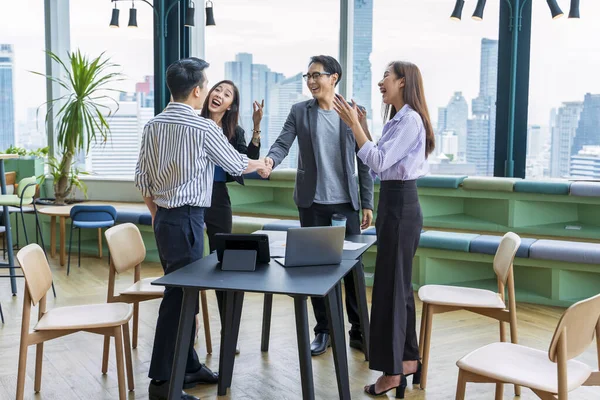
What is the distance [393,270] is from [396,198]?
1.09 ft

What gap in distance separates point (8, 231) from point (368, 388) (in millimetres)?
3123

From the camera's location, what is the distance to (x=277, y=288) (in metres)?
2.55

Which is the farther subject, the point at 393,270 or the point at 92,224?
the point at 92,224

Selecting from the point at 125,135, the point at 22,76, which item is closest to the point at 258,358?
the point at 125,135

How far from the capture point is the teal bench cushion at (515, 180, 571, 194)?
539 centimetres

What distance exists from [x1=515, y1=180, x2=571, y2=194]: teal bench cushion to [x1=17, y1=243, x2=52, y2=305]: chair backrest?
3756mm

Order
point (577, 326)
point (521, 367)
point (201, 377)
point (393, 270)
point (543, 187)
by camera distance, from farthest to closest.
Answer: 1. point (543, 187)
2. point (201, 377)
3. point (393, 270)
4. point (521, 367)
5. point (577, 326)

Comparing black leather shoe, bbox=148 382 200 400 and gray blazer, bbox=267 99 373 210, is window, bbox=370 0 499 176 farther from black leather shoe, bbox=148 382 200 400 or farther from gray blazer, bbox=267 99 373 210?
black leather shoe, bbox=148 382 200 400

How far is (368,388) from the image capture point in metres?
3.39

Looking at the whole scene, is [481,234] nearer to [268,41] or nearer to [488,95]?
[488,95]

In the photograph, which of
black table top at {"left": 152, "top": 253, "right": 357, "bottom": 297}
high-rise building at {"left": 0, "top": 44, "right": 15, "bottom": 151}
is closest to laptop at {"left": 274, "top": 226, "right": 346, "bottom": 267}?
black table top at {"left": 152, "top": 253, "right": 357, "bottom": 297}

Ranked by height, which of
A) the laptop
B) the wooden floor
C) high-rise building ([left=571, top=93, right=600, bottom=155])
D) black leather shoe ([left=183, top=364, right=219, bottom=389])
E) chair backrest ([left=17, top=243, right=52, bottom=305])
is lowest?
the wooden floor

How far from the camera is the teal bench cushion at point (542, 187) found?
5.39 m

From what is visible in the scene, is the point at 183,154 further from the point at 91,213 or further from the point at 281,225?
the point at 91,213
